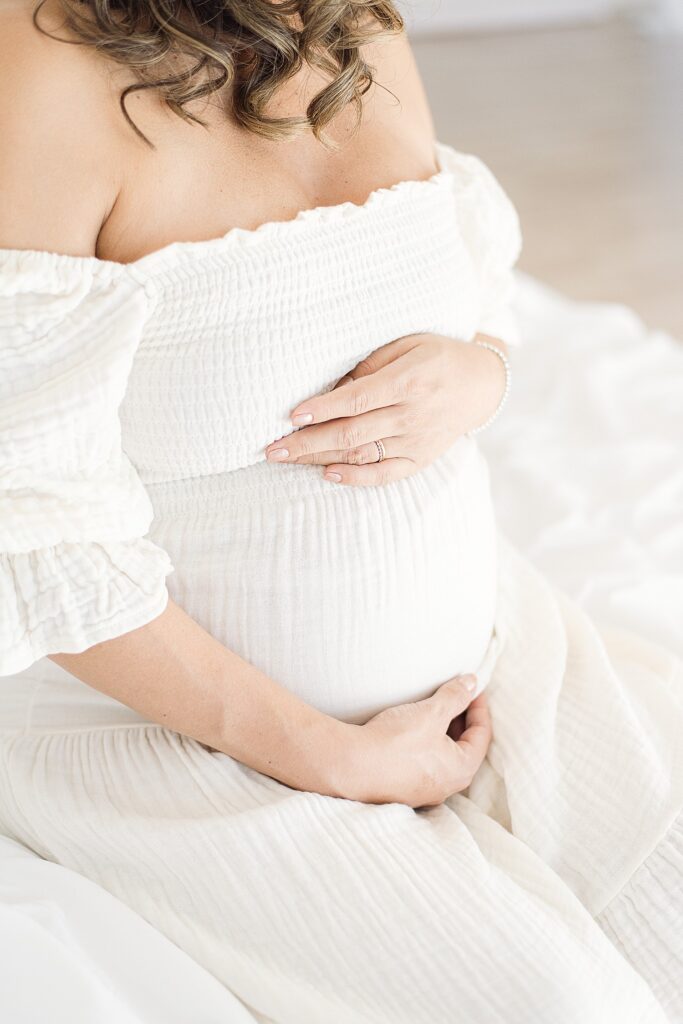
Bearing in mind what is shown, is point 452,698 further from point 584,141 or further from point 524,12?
point 524,12

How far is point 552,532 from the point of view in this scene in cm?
180

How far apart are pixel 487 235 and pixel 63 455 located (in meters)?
0.71

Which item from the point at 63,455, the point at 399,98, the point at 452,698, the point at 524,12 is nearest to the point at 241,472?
the point at 63,455

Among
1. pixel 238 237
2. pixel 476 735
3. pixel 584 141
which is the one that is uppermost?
pixel 238 237

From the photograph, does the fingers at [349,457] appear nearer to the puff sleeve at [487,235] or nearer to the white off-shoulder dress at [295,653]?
the white off-shoulder dress at [295,653]

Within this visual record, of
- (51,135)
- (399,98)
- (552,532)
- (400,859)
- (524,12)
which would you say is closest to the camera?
(51,135)

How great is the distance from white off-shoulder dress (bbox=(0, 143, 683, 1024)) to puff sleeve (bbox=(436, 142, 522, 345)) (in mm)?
192

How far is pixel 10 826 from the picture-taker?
1075 millimetres

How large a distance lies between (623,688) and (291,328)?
0.56 metres

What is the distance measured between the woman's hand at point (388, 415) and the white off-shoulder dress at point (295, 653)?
19 millimetres

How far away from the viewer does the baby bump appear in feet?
3.41

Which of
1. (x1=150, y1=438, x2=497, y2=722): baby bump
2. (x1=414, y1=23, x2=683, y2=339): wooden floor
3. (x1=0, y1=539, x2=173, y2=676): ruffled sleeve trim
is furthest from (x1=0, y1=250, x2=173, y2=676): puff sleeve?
(x1=414, y1=23, x2=683, y2=339): wooden floor

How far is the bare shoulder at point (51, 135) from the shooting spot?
2.77ft

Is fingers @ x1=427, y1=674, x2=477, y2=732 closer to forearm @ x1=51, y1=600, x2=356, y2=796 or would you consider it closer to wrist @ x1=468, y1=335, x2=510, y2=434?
forearm @ x1=51, y1=600, x2=356, y2=796
